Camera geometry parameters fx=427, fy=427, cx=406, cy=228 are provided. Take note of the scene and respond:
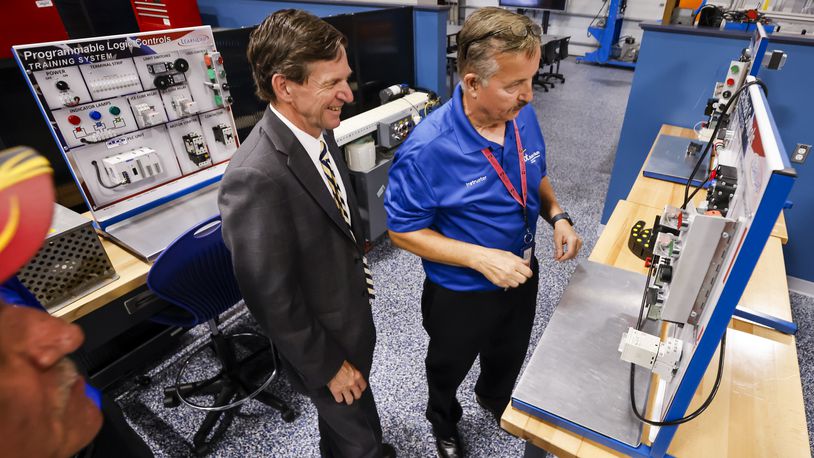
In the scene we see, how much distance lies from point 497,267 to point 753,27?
2.57 metres

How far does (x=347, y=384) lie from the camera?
123 centimetres

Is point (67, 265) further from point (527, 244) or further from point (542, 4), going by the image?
point (542, 4)

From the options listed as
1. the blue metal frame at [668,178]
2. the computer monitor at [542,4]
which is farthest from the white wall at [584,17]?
the blue metal frame at [668,178]

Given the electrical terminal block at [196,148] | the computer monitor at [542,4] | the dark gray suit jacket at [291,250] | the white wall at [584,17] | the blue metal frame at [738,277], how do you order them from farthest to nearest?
the white wall at [584,17]
the computer monitor at [542,4]
the electrical terminal block at [196,148]
the dark gray suit jacket at [291,250]
the blue metal frame at [738,277]

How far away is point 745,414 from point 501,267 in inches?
27.3

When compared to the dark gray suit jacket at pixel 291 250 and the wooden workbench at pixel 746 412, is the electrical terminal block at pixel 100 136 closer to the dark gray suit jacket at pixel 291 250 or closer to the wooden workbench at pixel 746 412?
the dark gray suit jacket at pixel 291 250

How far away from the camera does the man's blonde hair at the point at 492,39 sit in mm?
1046

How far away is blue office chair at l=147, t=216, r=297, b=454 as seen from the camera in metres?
1.44

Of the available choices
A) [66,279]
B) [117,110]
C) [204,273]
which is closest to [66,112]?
[117,110]

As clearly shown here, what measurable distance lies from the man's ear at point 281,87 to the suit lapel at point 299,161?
5 centimetres

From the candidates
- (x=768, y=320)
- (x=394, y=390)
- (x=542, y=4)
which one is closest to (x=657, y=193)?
(x=768, y=320)

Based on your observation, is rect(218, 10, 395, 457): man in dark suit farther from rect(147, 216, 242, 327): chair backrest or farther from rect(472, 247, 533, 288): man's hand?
rect(147, 216, 242, 327): chair backrest

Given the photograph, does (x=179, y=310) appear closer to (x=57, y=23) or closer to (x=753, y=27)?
(x=57, y=23)

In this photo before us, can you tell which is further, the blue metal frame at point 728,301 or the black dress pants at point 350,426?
the black dress pants at point 350,426
